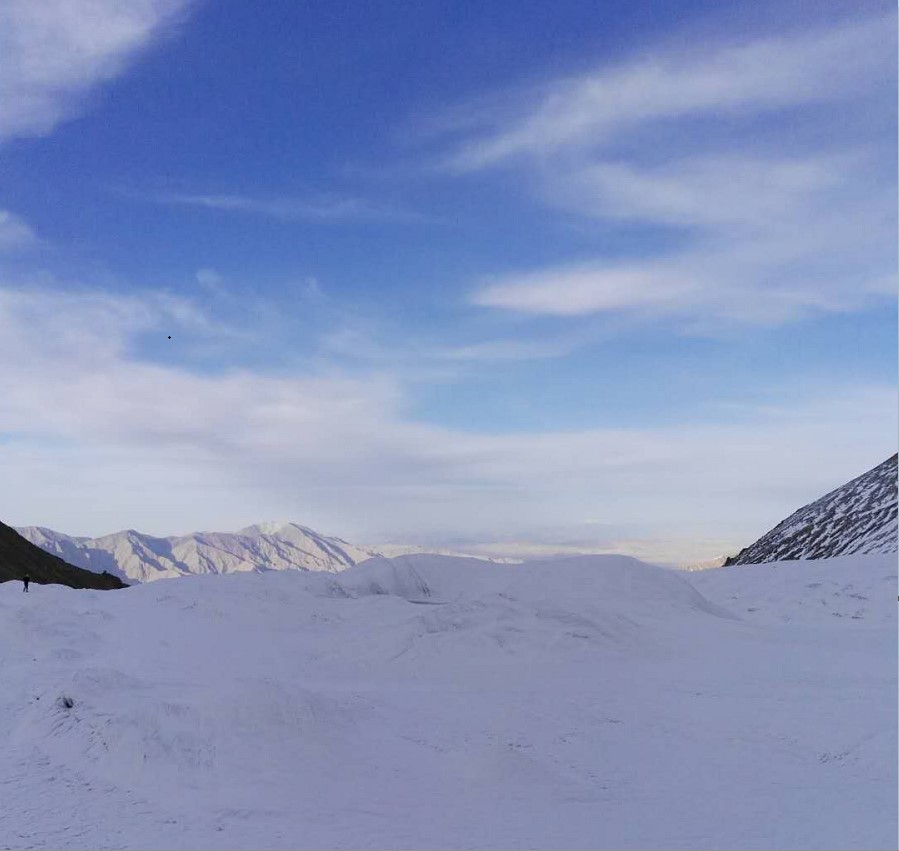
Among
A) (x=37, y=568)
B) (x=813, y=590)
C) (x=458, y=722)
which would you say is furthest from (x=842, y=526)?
(x=37, y=568)

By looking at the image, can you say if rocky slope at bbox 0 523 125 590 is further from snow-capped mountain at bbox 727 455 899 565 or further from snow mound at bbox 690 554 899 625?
snow-capped mountain at bbox 727 455 899 565

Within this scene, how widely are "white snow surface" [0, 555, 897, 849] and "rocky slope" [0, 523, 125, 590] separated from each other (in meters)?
55.3

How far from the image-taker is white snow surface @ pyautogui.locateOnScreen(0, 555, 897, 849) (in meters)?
14.4

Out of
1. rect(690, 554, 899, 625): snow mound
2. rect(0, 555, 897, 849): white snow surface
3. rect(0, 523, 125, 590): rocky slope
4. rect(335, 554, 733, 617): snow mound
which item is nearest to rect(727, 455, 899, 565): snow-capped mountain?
rect(690, 554, 899, 625): snow mound

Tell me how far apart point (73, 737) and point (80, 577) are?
91.4 meters

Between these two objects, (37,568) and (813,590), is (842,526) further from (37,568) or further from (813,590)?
(37,568)

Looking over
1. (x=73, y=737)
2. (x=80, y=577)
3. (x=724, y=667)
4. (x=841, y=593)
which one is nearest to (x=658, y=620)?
(x=724, y=667)

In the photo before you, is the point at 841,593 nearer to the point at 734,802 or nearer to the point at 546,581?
the point at 546,581

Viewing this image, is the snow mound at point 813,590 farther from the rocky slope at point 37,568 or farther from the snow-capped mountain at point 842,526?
the rocky slope at point 37,568

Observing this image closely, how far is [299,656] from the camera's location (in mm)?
31500

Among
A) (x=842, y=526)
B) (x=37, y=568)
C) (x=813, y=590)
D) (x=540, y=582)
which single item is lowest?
(x=37, y=568)

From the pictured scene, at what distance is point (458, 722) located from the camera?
2131 cm

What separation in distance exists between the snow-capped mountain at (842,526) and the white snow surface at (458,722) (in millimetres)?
25046

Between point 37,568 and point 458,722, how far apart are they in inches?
3441
